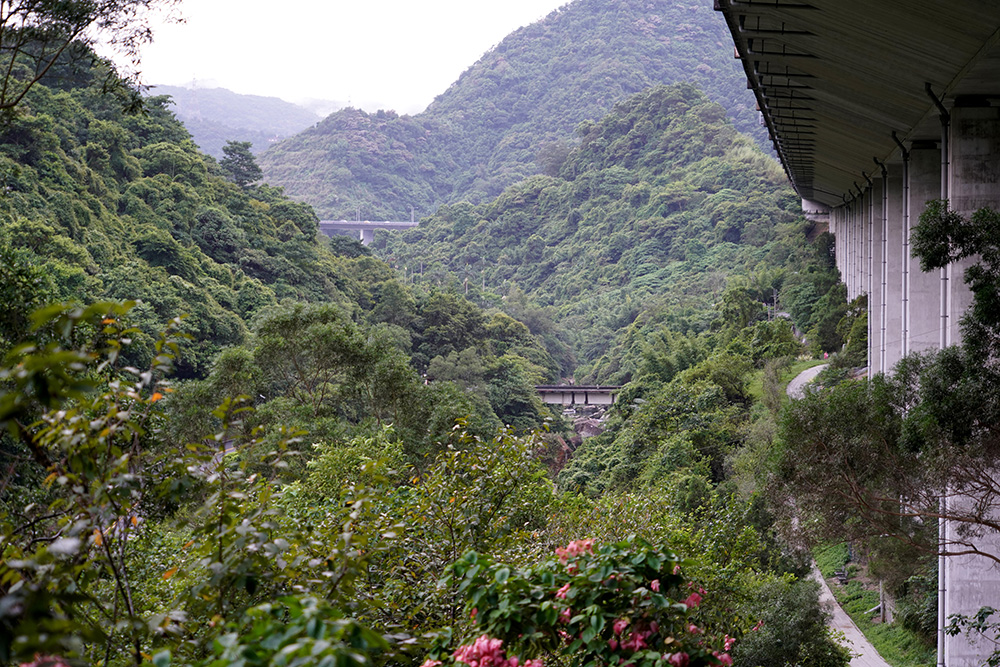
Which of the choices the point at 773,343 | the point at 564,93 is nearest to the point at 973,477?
the point at 773,343

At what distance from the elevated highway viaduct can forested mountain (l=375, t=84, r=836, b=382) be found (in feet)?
110

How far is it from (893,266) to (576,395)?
27.4 m

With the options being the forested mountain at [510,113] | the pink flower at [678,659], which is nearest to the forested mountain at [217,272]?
the pink flower at [678,659]

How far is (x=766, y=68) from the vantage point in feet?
45.5

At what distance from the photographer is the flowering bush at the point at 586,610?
3.23m

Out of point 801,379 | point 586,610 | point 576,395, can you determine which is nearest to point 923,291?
point 586,610

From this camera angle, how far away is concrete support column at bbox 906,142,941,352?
14.7 meters

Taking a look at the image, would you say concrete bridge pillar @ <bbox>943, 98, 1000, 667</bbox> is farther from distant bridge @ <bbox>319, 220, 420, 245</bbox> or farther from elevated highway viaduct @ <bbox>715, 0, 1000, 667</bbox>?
distant bridge @ <bbox>319, 220, 420, 245</bbox>

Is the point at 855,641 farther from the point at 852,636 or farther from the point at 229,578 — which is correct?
the point at 229,578

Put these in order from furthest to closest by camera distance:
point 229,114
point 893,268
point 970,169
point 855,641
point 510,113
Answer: point 229,114 < point 510,113 < point 893,268 < point 855,641 < point 970,169

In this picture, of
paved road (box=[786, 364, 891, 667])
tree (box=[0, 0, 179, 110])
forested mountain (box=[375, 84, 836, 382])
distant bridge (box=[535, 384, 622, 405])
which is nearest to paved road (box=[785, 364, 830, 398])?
paved road (box=[786, 364, 891, 667])

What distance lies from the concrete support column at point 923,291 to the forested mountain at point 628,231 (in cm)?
3393

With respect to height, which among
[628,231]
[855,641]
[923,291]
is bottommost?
[855,641]

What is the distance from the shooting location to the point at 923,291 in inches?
582
